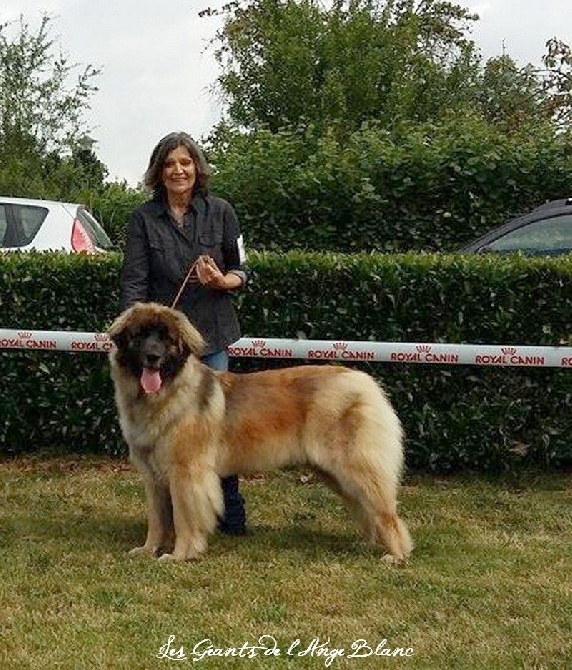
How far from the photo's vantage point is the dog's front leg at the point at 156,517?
17.8 feet

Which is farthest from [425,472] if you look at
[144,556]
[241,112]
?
[241,112]

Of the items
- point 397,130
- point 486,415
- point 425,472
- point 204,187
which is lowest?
point 425,472

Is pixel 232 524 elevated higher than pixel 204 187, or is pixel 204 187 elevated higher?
pixel 204 187

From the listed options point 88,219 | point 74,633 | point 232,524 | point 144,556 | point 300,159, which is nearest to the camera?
point 74,633

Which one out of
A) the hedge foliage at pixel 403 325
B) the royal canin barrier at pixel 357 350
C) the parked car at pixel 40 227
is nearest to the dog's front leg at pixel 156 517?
the royal canin barrier at pixel 357 350

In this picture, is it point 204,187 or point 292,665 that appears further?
point 204,187

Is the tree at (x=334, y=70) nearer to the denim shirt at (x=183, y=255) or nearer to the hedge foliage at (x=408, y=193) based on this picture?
the hedge foliage at (x=408, y=193)

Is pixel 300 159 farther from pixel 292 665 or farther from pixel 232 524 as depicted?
pixel 292 665

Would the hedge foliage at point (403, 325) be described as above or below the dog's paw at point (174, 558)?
above

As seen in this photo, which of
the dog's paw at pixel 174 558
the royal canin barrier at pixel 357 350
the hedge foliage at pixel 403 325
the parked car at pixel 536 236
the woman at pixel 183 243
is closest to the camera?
the dog's paw at pixel 174 558

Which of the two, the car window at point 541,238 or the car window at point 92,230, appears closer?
the car window at point 541,238

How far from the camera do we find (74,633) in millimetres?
4156

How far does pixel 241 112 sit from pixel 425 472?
52.7 ft

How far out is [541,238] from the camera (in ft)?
31.2
